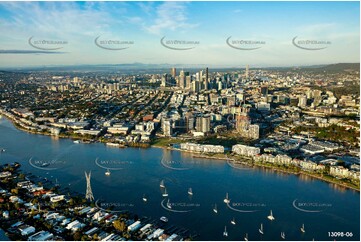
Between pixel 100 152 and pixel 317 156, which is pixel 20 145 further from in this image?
pixel 317 156

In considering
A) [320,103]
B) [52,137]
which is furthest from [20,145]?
[320,103]

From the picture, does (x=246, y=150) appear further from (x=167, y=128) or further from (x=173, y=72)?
(x=173, y=72)

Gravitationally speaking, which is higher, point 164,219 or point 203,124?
point 203,124

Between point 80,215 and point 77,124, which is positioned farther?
point 77,124

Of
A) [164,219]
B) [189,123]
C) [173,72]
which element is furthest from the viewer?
[173,72]

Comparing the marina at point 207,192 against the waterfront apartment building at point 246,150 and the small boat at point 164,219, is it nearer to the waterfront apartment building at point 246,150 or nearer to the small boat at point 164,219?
the small boat at point 164,219

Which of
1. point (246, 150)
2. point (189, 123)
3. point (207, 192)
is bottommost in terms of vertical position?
point (207, 192)

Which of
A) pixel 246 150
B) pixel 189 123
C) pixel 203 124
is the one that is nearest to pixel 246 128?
pixel 203 124

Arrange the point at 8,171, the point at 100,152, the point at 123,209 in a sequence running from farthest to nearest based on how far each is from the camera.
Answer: the point at 100,152 → the point at 8,171 → the point at 123,209

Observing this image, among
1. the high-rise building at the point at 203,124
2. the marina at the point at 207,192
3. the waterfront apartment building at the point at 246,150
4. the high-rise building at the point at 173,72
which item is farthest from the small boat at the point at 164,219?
the high-rise building at the point at 173,72

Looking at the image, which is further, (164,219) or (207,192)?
(207,192)

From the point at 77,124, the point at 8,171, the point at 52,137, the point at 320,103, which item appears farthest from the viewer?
the point at 320,103
